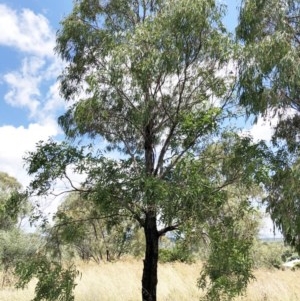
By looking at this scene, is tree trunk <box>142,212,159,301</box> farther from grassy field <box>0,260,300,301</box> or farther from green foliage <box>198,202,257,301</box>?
grassy field <box>0,260,300,301</box>

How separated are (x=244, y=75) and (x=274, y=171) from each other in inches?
72.8

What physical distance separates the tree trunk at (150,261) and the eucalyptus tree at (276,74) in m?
2.44

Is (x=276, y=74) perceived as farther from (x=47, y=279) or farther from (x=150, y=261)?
(x=47, y=279)

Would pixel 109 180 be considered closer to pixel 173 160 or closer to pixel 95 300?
pixel 173 160

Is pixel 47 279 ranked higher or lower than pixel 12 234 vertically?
lower

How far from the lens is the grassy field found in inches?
408

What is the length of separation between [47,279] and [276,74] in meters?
5.67

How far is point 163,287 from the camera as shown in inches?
459

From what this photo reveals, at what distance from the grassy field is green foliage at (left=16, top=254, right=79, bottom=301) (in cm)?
298

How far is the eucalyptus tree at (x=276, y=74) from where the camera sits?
741cm

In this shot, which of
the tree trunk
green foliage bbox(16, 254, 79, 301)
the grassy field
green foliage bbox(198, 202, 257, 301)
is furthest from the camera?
the grassy field

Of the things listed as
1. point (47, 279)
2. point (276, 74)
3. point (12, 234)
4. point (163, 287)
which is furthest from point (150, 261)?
point (12, 234)

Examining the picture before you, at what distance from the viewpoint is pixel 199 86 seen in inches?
346

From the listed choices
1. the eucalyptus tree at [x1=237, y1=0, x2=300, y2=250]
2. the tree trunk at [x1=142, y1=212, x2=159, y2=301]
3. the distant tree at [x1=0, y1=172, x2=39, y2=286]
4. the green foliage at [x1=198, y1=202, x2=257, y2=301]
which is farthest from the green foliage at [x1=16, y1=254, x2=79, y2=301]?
the eucalyptus tree at [x1=237, y1=0, x2=300, y2=250]
